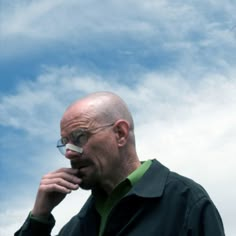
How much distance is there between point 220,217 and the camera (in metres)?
5.09

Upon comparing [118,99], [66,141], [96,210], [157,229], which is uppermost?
[118,99]

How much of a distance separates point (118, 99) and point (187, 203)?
1.24m

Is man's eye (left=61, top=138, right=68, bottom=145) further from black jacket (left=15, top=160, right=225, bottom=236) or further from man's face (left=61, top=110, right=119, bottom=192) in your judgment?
black jacket (left=15, top=160, right=225, bottom=236)

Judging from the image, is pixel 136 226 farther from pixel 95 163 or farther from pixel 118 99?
pixel 118 99

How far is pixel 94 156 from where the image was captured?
17.4 feet

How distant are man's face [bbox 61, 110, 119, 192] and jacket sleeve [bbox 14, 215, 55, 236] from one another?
53 cm

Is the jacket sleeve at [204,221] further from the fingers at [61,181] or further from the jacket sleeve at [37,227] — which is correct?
the jacket sleeve at [37,227]

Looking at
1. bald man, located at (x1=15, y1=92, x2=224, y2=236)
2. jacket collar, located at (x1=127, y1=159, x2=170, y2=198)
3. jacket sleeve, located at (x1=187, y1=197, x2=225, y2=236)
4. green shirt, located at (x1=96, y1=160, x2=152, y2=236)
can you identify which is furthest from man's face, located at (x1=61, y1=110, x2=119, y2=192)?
jacket sleeve, located at (x1=187, y1=197, x2=225, y2=236)

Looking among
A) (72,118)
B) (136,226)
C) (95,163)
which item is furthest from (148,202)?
(72,118)

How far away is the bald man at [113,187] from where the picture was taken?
5059mm

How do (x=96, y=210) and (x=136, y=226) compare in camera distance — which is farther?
(x=96, y=210)

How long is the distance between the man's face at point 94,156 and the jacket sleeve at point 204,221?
0.83 meters

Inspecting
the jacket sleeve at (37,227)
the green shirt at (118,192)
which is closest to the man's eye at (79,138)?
the green shirt at (118,192)

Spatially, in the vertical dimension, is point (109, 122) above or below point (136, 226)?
above
